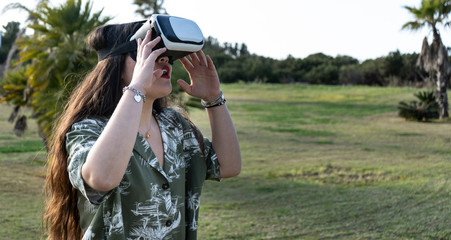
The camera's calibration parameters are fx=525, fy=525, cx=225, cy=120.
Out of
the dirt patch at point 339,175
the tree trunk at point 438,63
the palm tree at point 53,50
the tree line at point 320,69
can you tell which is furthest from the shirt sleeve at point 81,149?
the tree line at point 320,69

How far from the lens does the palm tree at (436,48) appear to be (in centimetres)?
1788

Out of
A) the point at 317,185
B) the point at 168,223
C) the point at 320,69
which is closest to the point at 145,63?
the point at 168,223

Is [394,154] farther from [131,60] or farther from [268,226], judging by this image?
[131,60]

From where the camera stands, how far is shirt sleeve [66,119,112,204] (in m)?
1.53

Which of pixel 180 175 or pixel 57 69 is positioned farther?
pixel 57 69

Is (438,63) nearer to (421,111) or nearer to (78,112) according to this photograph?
(421,111)

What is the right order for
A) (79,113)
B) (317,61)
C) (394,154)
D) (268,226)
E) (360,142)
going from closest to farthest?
(79,113) → (268,226) → (394,154) → (360,142) → (317,61)

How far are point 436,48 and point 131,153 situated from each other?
61.8 ft

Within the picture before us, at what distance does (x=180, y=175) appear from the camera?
1.82m

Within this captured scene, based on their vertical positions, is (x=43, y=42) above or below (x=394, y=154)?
above

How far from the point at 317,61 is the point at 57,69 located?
97.7ft

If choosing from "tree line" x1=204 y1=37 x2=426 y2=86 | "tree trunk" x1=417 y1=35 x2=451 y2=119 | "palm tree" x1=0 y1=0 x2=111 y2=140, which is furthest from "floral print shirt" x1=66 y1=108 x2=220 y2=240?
"tree line" x1=204 y1=37 x2=426 y2=86

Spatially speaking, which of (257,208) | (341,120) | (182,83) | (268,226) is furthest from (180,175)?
(341,120)

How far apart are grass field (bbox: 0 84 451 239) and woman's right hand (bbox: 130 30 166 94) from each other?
137 centimetres
